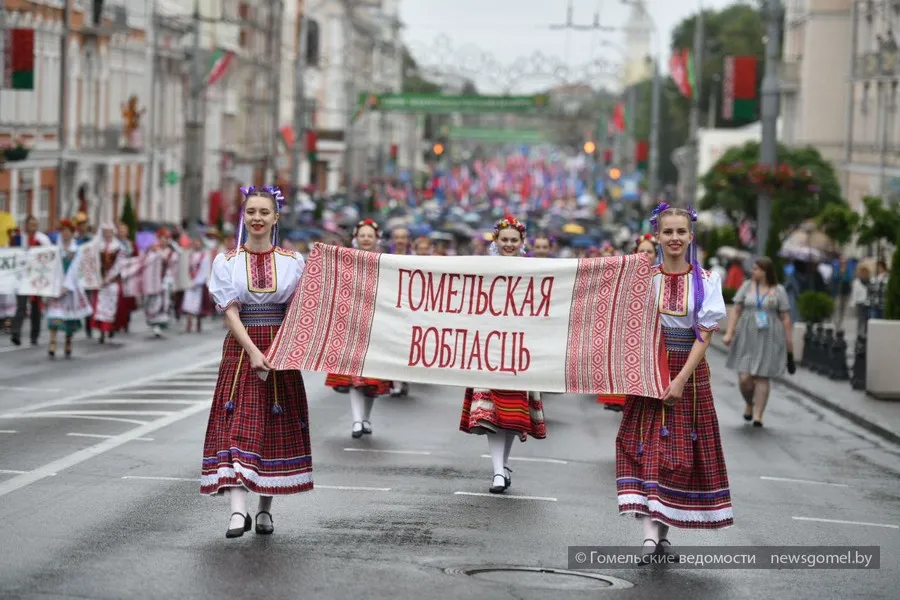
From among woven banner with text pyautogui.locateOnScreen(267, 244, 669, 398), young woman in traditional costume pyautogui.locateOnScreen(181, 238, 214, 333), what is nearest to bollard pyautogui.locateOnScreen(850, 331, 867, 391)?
young woman in traditional costume pyautogui.locateOnScreen(181, 238, 214, 333)

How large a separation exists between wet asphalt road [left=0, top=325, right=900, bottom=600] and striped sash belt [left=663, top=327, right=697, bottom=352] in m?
1.18

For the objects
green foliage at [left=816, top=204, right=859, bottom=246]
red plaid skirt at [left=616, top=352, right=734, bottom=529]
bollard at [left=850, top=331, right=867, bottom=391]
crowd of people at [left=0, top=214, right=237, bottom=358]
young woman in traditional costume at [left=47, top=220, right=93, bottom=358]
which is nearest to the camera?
red plaid skirt at [left=616, top=352, right=734, bottom=529]

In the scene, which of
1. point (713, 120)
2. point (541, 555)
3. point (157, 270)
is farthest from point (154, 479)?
point (713, 120)

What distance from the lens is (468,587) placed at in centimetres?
877

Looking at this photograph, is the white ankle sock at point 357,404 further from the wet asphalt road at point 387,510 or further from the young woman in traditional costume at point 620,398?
the young woman in traditional costume at point 620,398

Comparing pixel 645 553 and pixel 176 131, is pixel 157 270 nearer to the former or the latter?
pixel 645 553

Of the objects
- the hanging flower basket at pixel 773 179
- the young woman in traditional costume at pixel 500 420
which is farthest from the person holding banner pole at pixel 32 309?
the young woman in traditional costume at pixel 500 420

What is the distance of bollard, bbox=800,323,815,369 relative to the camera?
2778 cm

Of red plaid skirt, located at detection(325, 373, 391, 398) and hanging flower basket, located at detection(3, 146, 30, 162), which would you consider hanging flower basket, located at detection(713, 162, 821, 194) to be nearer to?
hanging flower basket, located at detection(3, 146, 30, 162)

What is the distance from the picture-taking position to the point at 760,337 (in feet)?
62.8

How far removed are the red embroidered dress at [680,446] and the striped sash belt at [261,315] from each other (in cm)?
197

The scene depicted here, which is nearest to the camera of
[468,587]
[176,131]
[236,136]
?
[468,587]

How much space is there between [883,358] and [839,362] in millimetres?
3273

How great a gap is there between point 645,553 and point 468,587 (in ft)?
4.49
